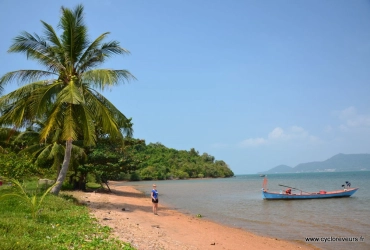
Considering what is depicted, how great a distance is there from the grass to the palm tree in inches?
168

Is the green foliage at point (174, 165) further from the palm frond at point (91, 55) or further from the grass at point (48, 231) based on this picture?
the grass at point (48, 231)

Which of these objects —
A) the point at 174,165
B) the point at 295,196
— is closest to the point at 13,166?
the point at 295,196

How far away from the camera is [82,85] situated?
14.5 meters

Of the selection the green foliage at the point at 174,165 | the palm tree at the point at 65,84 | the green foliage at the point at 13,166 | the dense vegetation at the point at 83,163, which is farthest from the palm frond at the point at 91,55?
the green foliage at the point at 174,165

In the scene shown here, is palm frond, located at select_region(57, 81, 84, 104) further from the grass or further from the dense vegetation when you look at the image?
the grass

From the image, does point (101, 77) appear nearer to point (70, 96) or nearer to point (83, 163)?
point (70, 96)

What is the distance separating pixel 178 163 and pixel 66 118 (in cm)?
9009

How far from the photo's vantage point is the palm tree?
44.1 ft

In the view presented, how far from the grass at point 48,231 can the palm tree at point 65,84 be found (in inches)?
168

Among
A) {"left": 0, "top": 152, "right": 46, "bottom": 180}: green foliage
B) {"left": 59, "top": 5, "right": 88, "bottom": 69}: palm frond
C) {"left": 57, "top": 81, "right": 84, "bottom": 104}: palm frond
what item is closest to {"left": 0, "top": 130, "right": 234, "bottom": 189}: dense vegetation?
{"left": 0, "top": 152, "right": 46, "bottom": 180}: green foliage

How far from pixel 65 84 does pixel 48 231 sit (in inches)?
350

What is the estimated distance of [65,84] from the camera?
1449 centimetres

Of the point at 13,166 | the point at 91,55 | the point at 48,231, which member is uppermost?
the point at 91,55

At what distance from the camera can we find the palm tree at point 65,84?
44.1ft
